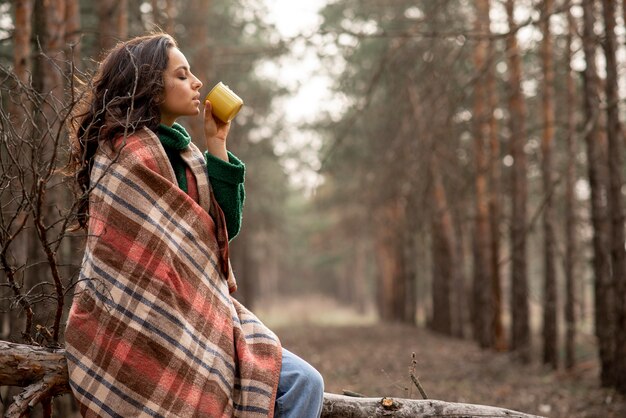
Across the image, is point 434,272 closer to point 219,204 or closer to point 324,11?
point 324,11

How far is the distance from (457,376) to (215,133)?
7786 mm

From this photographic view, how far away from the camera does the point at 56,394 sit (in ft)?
10.4

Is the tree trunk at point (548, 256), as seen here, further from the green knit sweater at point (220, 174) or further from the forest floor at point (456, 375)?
the green knit sweater at point (220, 174)

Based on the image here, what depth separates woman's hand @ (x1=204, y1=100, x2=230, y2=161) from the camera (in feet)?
10.7

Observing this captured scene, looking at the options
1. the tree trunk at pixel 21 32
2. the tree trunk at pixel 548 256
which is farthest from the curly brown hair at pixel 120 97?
the tree trunk at pixel 548 256

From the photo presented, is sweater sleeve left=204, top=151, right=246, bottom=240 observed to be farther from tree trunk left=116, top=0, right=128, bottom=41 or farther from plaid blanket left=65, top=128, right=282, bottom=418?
tree trunk left=116, top=0, right=128, bottom=41

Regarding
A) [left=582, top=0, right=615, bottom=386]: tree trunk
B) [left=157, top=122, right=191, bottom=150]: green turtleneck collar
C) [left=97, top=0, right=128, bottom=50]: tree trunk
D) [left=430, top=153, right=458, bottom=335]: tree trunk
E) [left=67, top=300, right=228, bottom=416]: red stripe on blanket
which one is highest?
[left=430, top=153, right=458, bottom=335]: tree trunk

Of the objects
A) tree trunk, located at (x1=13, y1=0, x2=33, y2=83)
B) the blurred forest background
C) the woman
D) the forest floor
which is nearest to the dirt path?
the forest floor

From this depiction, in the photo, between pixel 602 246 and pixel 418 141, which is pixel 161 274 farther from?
pixel 418 141

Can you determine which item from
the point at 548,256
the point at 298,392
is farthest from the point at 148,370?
the point at 548,256

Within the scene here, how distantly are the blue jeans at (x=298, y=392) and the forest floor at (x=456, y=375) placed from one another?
102 centimetres

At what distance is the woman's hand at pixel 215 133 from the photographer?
128 inches

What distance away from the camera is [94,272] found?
9.96 feet

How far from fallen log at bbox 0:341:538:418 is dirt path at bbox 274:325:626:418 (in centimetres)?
81
